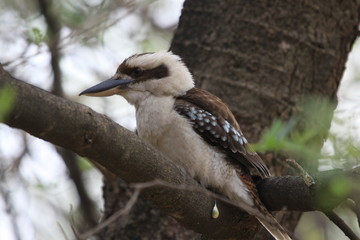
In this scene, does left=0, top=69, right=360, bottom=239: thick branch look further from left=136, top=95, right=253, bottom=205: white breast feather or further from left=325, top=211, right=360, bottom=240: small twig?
left=136, top=95, right=253, bottom=205: white breast feather

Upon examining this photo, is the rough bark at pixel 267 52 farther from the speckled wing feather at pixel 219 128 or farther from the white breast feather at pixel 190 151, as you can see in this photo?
the white breast feather at pixel 190 151

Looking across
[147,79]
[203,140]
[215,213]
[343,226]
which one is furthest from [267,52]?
[343,226]

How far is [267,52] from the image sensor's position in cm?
404

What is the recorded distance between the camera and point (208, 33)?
4141 millimetres

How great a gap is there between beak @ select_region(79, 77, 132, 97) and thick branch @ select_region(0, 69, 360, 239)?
0.90 metres

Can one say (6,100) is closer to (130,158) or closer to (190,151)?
(130,158)

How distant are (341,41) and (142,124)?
4.67 feet

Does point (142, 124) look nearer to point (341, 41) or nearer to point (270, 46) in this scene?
point (270, 46)

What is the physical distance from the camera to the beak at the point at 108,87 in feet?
11.8

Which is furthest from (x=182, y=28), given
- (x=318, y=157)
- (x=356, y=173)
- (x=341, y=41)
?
(x=356, y=173)

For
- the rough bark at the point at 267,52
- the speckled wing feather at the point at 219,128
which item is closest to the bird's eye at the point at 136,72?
the speckled wing feather at the point at 219,128

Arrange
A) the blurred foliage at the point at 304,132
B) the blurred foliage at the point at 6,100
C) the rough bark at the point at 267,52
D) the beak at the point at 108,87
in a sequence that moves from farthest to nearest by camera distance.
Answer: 1. the rough bark at the point at 267,52
2. the beak at the point at 108,87
3. the blurred foliage at the point at 304,132
4. the blurred foliage at the point at 6,100

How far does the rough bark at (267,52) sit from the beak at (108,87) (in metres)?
0.55

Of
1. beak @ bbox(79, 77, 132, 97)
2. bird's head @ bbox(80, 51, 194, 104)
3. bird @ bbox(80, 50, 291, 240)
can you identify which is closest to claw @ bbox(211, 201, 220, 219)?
bird @ bbox(80, 50, 291, 240)
